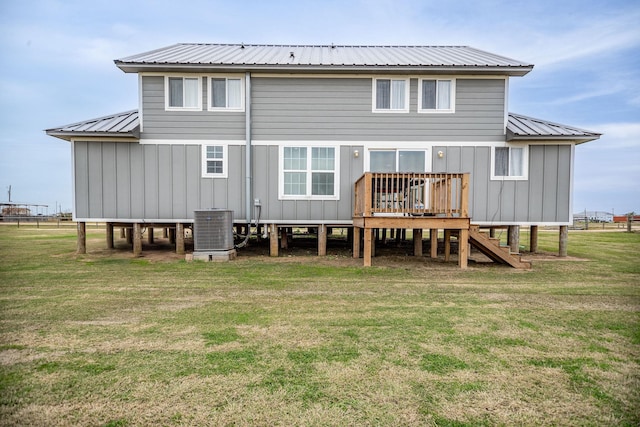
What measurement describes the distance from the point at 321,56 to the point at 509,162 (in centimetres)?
A: 715

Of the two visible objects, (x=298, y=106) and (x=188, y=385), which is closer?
(x=188, y=385)

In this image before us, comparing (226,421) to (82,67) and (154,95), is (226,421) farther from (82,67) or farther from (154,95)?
(82,67)

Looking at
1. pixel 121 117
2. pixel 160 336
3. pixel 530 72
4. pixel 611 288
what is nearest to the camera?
pixel 160 336

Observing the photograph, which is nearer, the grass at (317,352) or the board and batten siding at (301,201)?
the grass at (317,352)

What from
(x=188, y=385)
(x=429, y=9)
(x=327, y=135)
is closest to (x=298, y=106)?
(x=327, y=135)

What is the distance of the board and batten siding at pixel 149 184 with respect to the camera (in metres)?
11.1

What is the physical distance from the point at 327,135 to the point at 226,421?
971cm

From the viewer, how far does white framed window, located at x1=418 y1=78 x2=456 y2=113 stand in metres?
11.2

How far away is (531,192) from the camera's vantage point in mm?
11102

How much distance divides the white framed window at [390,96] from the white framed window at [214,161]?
4970 millimetres

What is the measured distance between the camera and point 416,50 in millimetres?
13703

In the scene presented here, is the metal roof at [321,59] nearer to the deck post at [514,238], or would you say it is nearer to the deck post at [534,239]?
the deck post at [514,238]

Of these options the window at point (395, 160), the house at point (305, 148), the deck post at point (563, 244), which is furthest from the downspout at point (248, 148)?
the deck post at point (563, 244)

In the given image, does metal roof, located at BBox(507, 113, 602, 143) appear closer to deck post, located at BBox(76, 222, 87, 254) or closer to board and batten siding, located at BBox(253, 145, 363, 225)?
board and batten siding, located at BBox(253, 145, 363, 225)
